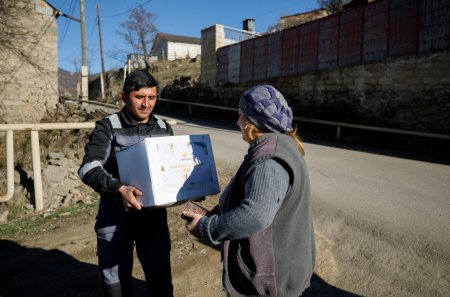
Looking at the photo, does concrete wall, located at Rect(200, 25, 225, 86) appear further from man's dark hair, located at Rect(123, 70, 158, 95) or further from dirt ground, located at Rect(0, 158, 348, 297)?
man's dark hair, located at Rect(123, 70, 158, 95)

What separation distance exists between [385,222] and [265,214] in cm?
342

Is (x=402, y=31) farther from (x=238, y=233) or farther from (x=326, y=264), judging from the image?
(x=238, y=233)

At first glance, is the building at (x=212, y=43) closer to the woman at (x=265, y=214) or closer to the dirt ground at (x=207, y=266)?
the dirt ground at (x=207, y=266)

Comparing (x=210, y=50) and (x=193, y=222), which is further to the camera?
(x=210, y=50)

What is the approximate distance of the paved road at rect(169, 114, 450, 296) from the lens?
303cm

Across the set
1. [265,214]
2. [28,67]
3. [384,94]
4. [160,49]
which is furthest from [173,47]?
[265,214]

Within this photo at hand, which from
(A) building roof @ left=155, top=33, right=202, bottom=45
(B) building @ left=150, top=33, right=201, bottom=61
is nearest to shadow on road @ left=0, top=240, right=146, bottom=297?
(B) building @ left=150, top=33, right=201, bottom=61

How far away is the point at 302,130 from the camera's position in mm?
12539

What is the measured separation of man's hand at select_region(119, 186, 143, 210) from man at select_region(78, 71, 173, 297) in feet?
0.91

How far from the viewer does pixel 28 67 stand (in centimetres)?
1163

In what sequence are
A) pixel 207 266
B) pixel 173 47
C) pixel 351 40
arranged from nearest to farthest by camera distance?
pixel 207 266 → pixel 351 40 → pixel 173 47

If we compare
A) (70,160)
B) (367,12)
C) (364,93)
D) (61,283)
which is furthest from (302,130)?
(61,283)

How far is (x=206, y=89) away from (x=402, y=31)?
34.2 feet

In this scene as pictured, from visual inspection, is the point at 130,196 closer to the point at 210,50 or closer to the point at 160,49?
the point at 210,50
